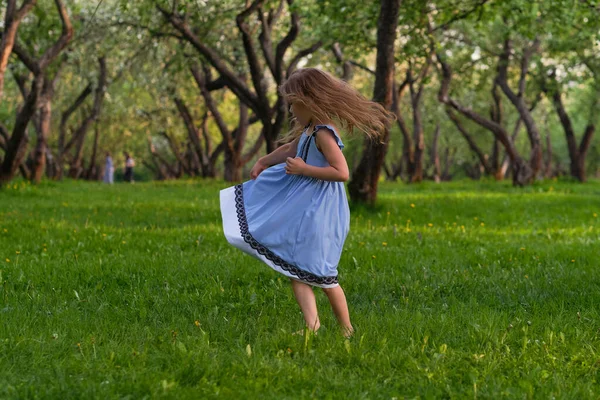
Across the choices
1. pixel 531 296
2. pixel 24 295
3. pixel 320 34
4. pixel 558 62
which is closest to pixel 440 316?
pixel 531 296

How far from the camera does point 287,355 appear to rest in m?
4.25

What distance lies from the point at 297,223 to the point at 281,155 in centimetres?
67

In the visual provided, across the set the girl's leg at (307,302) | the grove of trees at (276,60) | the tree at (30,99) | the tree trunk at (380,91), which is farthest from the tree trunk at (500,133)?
the girl's leg at (307,302)

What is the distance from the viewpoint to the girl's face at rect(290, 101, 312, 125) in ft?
15.4

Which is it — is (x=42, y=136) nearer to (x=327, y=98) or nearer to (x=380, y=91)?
(x=380, y=91)

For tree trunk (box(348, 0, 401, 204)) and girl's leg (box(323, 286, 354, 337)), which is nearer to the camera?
girl's leg (box(323, 286, 354, 337))

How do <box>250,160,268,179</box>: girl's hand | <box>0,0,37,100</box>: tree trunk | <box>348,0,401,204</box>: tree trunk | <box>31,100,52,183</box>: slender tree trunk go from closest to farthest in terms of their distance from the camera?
<box>250,160,268,179</box>: girl's hand
<box>348,0,401,204</box>: tree trunk
<box>0,0,37,100</box>: tree trunk
<box>31,100,52,183</box>: slender tree trunk

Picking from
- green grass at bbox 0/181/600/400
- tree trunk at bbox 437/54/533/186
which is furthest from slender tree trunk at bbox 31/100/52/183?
tree trunk at bbox 437/54/533/186

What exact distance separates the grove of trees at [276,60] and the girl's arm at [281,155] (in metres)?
0.43

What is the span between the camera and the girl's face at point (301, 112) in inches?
185

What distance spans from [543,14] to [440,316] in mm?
11064

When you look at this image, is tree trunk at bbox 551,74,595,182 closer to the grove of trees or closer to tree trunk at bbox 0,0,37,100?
the grove of trees

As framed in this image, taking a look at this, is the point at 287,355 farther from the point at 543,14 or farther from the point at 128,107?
the point at 128,107

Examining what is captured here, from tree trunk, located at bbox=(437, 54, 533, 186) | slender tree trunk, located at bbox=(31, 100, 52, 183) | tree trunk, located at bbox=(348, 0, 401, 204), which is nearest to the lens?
tree trunk, located at bbox=(348, 0, 401, 204)
